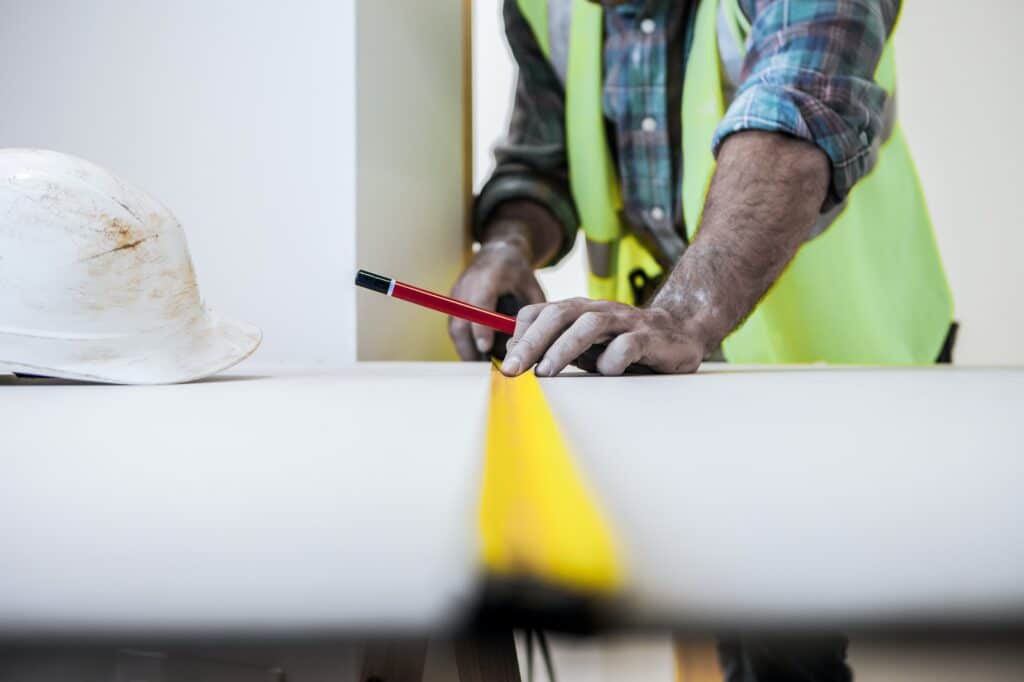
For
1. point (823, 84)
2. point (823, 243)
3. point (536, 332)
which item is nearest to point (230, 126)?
point (536, 332)

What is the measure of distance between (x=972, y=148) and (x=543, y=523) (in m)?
2.93

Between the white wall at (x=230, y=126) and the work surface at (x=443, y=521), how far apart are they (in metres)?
0.54

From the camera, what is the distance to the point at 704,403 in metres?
0.38

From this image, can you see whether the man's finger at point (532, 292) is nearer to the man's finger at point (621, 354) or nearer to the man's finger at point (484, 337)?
the man's finger at point (484, 337)

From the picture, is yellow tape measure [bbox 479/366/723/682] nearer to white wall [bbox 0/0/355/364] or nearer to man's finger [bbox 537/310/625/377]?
man's finger [bbox 537/310/625/377]

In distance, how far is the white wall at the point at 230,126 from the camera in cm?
82

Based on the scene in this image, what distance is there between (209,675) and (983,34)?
302cm

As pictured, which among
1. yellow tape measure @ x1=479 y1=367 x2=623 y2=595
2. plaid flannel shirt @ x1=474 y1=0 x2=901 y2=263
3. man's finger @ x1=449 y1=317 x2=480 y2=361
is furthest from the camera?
man's finger @ x1=449 y1=317 x2=480 y2=361

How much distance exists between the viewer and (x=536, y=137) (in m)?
1.47

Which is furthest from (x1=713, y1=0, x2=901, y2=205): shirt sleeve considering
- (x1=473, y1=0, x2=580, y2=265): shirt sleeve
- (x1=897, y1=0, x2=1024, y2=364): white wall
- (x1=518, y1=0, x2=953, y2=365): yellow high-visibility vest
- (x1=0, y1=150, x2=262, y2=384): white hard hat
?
(x1=897, y1=0, x2=1024, y2=364): white wall

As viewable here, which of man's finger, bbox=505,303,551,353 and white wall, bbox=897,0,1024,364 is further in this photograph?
white wall, bbox=897,0,1024,364

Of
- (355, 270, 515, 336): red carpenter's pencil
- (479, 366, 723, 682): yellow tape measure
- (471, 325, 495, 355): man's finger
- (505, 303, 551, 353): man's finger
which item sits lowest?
(479, 366, 723, 682): yellow tape measure

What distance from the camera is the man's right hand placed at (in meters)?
0.98

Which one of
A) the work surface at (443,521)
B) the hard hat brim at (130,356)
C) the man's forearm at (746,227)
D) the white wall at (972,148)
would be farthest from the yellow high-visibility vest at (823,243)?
the white wall at (972,148)
